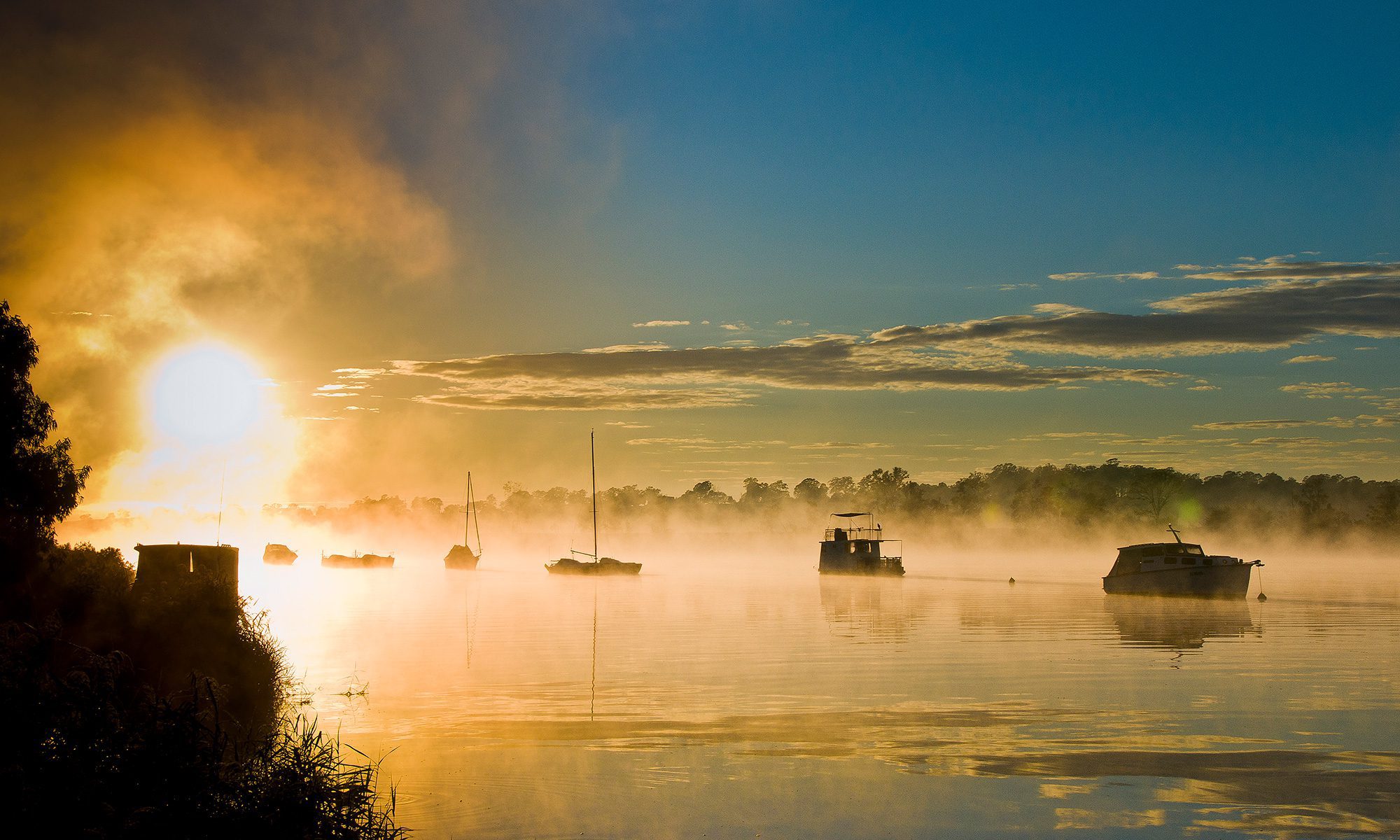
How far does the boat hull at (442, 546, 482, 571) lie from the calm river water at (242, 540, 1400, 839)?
87760mm

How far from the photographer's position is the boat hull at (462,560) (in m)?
146

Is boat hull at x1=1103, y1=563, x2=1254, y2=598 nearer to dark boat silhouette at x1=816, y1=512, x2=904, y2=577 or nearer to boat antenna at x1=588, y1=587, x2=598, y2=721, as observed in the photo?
dark boat silhouette at x1=816, y1=512, x2=904, y2=577

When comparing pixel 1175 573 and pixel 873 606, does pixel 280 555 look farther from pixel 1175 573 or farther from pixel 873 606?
pixel 1175 573

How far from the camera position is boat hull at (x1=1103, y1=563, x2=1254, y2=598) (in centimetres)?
7250

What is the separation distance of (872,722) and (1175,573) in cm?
5636

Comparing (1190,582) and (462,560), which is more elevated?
(462,560)

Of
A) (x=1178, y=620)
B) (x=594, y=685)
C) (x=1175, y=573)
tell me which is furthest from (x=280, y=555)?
(x=594, y=685)

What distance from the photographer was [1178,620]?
193ft

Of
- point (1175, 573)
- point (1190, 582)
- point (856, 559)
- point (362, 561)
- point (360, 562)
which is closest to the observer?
point (1190, 582)

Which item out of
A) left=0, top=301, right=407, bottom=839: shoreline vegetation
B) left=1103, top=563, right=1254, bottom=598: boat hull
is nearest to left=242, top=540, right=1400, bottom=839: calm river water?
left=0, top=301, right=407, bottom=839: shoreline vegetation

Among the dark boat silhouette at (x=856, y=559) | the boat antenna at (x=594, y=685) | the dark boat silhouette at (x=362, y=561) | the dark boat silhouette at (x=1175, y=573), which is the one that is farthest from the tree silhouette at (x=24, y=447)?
the dark boat silhouette at (x=362, y=561)

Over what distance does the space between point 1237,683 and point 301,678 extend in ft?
89.0

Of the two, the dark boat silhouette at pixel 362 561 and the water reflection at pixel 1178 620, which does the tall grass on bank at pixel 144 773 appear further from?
the dark boat silhouette at pixel 362 561

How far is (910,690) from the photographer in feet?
101
